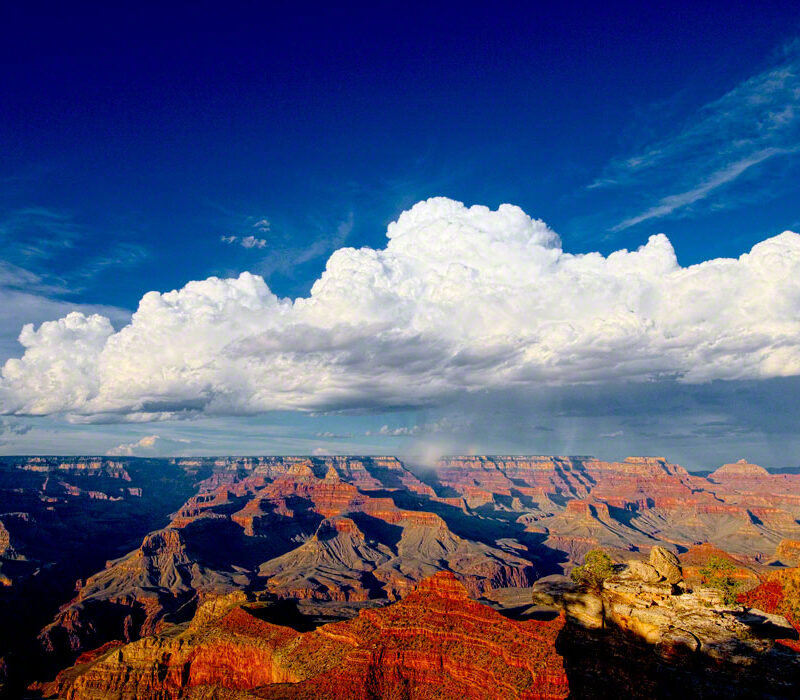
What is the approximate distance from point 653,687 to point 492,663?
51996 millimetres

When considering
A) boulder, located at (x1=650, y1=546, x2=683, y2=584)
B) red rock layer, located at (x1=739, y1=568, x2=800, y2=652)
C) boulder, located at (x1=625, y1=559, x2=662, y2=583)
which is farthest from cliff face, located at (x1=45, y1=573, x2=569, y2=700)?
boulder, located at (x1=625, y1=559, x2=662, y2=583)

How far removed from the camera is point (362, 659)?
63.2 m

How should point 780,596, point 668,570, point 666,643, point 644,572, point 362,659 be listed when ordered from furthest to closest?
1. point 780,596
2. point 362,659
3. point 668,570
4. point 644,572
5. point 666,643

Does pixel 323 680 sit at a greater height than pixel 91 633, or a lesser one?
greater

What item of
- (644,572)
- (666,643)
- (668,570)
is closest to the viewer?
(666,643)

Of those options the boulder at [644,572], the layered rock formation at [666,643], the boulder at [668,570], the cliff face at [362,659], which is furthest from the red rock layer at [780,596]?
the layered rock formation at [666,643]

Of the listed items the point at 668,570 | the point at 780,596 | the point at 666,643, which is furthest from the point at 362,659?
the point at 780,596

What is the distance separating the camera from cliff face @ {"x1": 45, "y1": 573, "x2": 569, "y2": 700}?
60031 mm

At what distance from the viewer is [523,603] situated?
15138 cm

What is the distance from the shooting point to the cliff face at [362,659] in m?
60.0

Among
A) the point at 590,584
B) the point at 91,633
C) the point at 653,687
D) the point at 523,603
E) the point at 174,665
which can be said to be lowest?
the point at 91,633

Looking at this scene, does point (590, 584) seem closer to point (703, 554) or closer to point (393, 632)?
point (393, 632)

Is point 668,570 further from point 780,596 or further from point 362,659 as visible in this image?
point 780,596

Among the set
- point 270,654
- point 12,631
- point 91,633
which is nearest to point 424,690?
point 270,654
